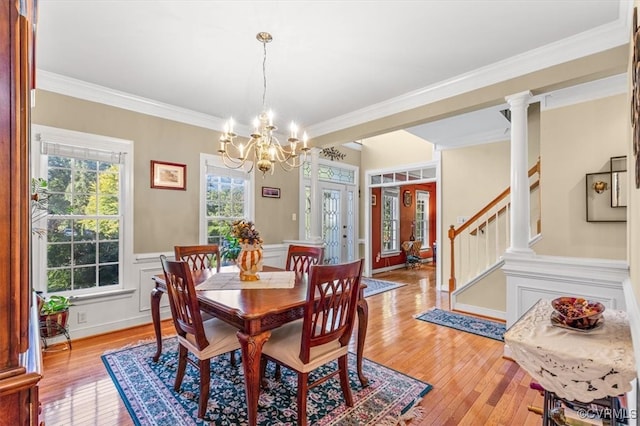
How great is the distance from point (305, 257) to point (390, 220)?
4.93 meters

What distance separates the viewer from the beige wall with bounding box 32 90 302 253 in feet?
10.2

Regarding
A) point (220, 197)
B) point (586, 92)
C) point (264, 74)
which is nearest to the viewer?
point (264, 74)

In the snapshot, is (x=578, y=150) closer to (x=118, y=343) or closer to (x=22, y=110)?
(x=22, y=110)

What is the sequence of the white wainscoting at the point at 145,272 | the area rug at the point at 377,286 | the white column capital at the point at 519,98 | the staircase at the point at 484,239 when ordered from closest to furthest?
the white column capital at the point at 519,98
the white wainscoting at the point at 145,272
the staircase at the point at 484,239
the area rug at the point at 377,286

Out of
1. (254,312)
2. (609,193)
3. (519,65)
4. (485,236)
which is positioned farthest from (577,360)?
(485,236)

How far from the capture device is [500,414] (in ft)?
6.36

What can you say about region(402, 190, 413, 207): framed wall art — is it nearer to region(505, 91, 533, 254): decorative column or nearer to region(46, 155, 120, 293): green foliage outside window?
region(505, 91, 533, 254): decorative column

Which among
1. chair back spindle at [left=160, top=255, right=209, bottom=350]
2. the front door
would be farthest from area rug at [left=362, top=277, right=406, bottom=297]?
chair back spindle at [left=160, top=255, right=209, bottom=350]

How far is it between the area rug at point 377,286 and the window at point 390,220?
1410 millimetres

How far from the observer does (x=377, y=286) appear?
5551mm

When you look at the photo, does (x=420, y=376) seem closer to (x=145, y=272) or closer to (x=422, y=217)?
(x=145, y=272)

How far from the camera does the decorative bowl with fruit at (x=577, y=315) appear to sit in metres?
1.38

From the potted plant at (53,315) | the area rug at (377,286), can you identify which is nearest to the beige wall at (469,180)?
the area rug at (377,286)

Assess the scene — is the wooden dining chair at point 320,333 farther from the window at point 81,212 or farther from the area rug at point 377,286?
the area rug at point 377,286
